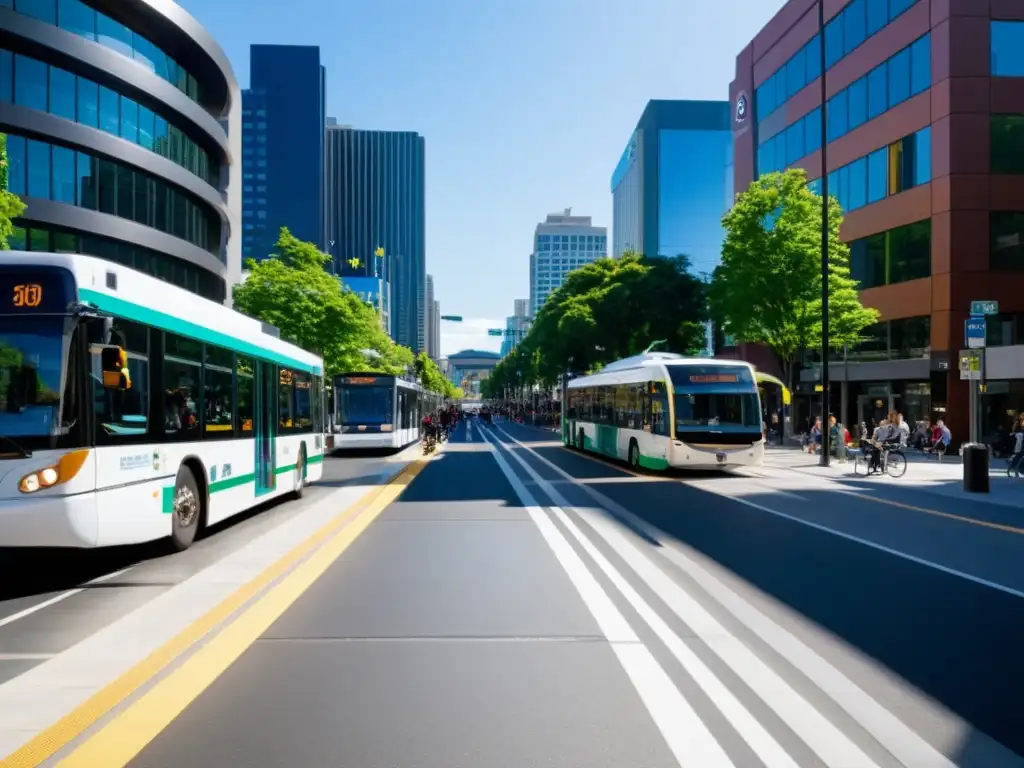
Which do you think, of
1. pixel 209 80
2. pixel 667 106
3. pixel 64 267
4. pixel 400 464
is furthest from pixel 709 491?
pixel 667 106

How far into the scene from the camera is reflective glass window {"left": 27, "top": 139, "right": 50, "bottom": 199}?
1492 inches

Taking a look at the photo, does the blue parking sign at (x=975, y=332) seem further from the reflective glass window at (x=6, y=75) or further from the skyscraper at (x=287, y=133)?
the skyscraper at (x=287, y=133)

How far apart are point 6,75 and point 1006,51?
38.4 meters

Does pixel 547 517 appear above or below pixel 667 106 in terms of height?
below

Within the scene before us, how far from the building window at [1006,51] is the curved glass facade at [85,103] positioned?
36.3 meters

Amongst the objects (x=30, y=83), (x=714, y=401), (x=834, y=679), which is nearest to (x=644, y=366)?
(x=714, y=401)

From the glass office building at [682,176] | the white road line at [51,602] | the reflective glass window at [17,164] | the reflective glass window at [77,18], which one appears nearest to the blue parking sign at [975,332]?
the white road line at [51,602]

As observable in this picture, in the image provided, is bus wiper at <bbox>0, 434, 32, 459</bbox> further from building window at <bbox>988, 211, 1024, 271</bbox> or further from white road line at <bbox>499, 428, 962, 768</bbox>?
building window at <bbox>988, 211, 1024, 271</bbox>

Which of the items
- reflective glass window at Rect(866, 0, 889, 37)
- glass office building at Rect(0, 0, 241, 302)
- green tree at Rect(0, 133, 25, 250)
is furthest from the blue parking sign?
glass office building at Rect(0, 0, 241, 302)

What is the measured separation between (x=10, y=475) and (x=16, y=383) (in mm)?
821

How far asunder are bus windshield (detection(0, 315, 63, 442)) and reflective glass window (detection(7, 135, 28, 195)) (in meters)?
33.3

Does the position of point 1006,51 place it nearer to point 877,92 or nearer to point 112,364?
point 877,92

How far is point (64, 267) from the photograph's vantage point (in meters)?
8.56

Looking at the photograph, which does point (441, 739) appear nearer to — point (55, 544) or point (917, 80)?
point (55, 544)
